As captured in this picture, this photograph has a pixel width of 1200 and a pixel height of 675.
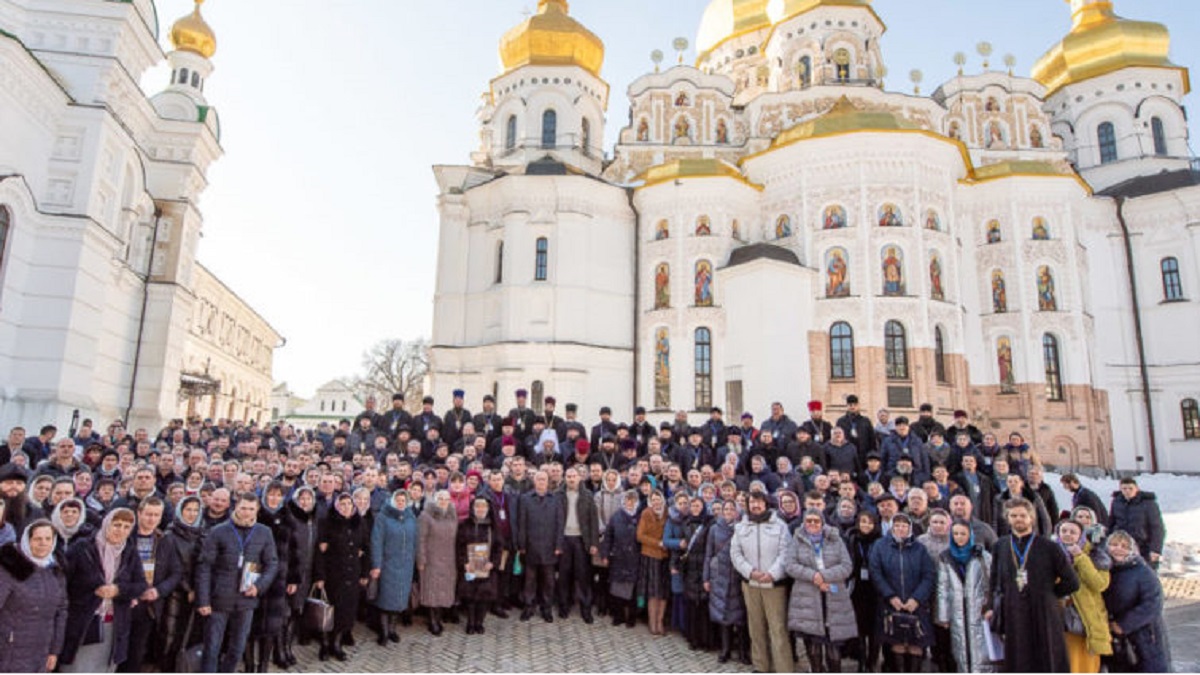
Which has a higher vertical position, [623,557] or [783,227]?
[783,227]

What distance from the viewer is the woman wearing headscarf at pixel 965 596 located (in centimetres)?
569

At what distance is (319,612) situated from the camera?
6.54 metres

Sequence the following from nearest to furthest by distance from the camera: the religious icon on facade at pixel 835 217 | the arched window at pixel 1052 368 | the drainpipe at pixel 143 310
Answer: the drainpipe at pixel 143 310 → the religious icon on facade at pixel 835 217 → the arched window at pixel 1052 368

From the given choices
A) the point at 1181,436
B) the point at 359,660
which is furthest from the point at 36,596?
the point at 1181,436

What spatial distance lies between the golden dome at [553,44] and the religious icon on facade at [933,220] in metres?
14.4

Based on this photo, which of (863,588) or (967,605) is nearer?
(967,605)

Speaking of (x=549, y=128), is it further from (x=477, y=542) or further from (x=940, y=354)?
(x=477, y=542)

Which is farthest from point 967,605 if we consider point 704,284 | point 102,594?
point 704,284

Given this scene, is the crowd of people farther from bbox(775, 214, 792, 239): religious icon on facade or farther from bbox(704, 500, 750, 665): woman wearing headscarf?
bbox(775, 214, 792, 239): religious icon on facade

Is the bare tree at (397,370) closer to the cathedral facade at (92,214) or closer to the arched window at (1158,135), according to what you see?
the cathedral facade at (92,214)

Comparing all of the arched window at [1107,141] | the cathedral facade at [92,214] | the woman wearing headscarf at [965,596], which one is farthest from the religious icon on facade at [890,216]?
the cathedral facade at [92,214]

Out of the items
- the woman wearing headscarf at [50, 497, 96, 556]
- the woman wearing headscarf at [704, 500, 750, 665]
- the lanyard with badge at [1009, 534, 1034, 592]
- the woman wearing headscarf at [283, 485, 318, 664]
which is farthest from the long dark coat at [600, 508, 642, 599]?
the woman wearing headscarf at [50, 497, 96, 556]

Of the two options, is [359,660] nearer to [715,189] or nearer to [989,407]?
[715,189]

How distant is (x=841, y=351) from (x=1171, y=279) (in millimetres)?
14223
